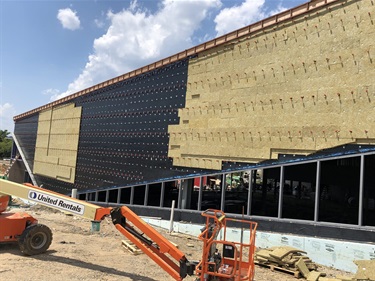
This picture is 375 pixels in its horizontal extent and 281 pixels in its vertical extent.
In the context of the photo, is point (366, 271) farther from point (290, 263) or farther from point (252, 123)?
point (252, 123)

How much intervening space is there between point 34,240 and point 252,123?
10.7 m

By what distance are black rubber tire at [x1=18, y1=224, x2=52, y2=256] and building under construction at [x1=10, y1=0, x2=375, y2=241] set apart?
7.41 metres

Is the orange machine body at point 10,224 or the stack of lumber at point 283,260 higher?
the orange machine body at point 10,224

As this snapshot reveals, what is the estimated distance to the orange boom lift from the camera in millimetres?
7535

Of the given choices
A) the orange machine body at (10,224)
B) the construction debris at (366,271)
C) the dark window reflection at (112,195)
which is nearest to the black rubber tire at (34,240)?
the orange machine body at (10,224)

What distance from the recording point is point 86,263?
10820 mm

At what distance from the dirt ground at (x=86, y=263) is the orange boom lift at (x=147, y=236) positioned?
718mm

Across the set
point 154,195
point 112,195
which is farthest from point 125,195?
point 154,195

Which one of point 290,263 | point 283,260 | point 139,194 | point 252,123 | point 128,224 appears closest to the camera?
point 128,224

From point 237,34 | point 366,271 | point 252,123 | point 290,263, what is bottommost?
point 290,263

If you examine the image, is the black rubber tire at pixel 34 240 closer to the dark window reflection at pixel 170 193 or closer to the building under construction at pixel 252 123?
the building under construction at pixel 252 123

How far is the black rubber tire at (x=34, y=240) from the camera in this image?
1093 centimetres

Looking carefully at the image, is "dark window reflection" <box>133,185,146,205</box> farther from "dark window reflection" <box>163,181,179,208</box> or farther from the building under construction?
"dark window reflection" <box>163,181,179,208</box>

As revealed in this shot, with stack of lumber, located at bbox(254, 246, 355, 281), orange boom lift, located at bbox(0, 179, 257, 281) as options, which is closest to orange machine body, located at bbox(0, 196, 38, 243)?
orange boom lift, located at bbox(0, 179, 257, 281)
